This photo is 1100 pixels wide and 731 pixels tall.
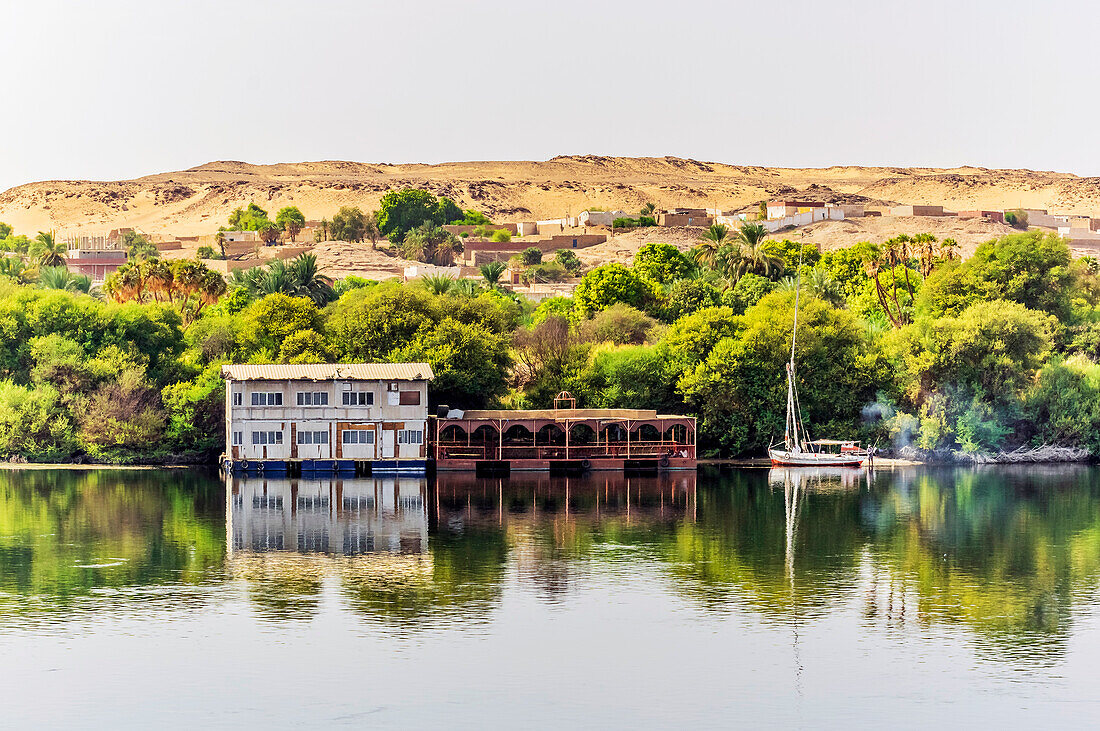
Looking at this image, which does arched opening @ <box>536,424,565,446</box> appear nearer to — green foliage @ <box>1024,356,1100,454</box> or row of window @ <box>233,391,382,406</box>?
row of window @ <box>233,391,382,406</box>

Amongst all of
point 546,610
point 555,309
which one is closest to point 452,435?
point 546,610

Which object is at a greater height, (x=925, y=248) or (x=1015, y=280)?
(x=925, y=248)

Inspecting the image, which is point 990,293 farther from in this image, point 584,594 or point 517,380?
point 584,594

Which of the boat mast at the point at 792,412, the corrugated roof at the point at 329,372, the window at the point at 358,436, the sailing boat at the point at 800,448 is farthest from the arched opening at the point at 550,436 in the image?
the boat mast at the point at 792,412

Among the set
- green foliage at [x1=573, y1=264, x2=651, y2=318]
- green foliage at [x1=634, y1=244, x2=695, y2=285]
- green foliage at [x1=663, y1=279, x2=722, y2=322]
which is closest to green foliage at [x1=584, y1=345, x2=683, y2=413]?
green foliage at [x1=663, y1=279, x2=722, y2=322]

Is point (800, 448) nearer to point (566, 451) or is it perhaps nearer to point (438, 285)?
point (566, 451)

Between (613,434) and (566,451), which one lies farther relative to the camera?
(613,434)

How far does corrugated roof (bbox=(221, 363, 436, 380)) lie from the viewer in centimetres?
6569

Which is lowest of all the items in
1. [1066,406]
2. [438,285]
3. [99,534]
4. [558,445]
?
[99,534]

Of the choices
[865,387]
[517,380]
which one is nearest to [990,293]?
[865,387]

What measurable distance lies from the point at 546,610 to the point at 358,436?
31.7 metres

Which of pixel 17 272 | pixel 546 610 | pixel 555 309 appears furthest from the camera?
pixel 17 272

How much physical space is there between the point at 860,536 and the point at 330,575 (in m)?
16.8

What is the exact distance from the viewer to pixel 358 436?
2623 inches
